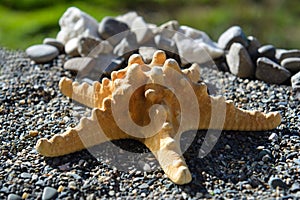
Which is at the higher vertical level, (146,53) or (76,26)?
(76,26)

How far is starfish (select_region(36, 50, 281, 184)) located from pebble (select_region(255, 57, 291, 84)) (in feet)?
1.72

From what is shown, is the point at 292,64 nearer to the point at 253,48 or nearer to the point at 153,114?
the point at 253,48

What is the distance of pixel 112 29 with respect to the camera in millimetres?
2703

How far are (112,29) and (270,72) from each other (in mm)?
835

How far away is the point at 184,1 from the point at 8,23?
140 centimetres

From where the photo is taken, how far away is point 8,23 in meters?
3.70

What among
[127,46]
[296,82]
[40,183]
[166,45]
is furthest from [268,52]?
[40,183]

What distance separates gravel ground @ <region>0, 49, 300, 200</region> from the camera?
5.35 ft

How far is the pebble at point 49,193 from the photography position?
5.29 ft

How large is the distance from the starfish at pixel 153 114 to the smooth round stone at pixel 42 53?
85cm

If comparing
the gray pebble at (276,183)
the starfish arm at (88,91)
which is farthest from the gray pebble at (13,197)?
the gray pebble at (276,183)

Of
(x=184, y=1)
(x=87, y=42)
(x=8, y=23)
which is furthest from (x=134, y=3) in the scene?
(x=87, y=42)

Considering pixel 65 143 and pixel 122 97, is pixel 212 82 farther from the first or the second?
pixel 65 143

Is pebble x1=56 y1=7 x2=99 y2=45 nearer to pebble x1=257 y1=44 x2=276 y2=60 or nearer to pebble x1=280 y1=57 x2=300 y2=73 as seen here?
pebble x1=257 y1=44 x2=276 y2=60
